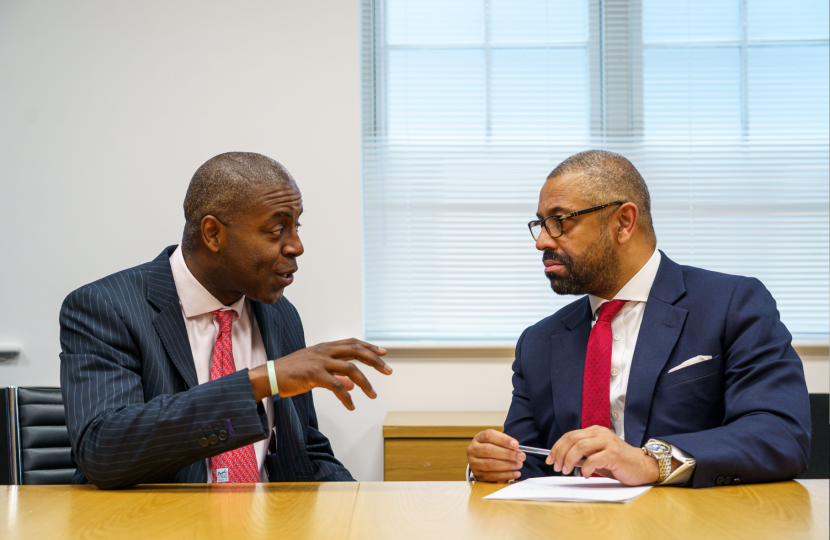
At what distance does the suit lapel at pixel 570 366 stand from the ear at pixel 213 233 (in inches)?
40.6

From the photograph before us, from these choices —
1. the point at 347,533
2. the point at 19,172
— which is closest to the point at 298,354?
the point at 347,533

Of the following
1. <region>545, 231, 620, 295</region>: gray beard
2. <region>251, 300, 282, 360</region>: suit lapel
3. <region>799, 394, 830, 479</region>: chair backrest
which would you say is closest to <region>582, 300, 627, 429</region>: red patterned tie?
<region>545, 231, 620, 295</region>: gray beard

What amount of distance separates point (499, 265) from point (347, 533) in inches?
95.8

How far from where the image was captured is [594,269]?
199cm

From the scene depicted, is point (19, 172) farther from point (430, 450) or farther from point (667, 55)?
point (667, 55)

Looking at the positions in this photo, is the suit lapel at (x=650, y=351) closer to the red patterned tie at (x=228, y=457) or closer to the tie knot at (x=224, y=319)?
the red patterned tie at (x=228, y=457)

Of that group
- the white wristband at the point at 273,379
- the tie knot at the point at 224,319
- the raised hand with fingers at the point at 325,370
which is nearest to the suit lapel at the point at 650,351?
the raised hand with fingers at the point at 325,370

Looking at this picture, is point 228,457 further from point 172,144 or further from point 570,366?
point 172,144

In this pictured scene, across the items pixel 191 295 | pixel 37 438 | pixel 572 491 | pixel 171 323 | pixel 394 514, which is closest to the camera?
pixel 394 514

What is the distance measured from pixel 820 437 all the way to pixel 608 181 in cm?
158

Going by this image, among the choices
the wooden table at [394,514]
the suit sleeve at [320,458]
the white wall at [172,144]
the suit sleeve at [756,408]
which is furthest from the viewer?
the white wall at [172,144]

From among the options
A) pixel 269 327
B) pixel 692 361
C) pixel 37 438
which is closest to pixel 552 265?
pixel 692 361

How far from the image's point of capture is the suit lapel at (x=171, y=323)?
5.99 ft

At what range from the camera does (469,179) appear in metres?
Answer: 3.46
